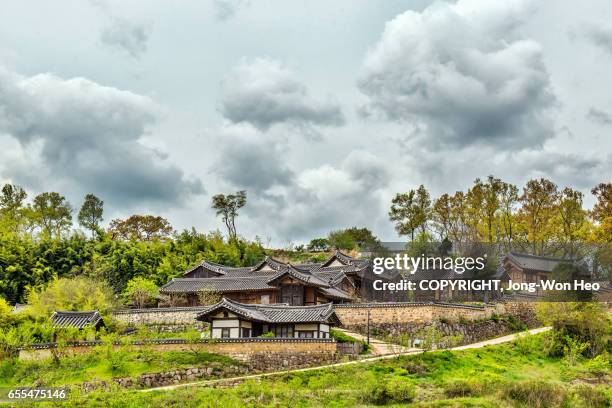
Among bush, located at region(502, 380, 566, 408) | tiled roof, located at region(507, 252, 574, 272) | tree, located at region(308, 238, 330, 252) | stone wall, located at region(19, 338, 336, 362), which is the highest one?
tree, located at region(308, 238, 330, 252)

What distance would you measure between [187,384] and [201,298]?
2030 centimetres

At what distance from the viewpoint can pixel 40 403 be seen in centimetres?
2973

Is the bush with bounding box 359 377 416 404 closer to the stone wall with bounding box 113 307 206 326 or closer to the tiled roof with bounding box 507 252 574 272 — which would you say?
the stone wall with bounding box 113 307 206 326

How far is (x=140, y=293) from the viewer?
2238 inches

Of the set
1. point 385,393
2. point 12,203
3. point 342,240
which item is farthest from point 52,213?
point 385,393

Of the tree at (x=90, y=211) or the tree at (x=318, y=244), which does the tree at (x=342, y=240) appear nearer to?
the tree at (x=318, y=244)

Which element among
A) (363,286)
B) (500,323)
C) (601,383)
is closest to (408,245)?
(363,286)

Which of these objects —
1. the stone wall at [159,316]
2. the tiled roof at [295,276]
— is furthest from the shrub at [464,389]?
the stone wall at [159,316]

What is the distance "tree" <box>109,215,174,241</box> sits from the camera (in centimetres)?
8962

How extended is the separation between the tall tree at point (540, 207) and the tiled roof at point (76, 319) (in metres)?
36.3

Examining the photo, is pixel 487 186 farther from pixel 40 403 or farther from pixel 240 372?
pixel 40 403

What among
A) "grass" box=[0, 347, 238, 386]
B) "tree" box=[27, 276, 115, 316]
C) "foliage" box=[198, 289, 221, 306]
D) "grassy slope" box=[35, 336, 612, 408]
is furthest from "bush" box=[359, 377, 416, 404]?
"foliage" box=[198, 289, 221, 306]

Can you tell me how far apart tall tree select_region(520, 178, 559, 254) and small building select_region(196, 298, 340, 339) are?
2669 cm

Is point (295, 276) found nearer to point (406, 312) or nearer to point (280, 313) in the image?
point (406, 312)
